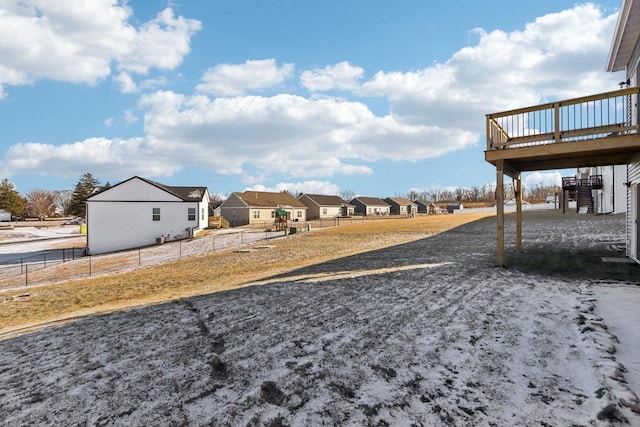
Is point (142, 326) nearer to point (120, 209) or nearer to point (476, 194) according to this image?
point (120, 209)

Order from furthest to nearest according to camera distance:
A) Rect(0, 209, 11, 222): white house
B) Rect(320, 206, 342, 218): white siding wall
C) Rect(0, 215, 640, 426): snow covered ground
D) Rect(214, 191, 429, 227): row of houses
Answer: Rect(0, 209, 11, 222): white house
Rect(320, 206, 342, 218): white siding wall
Rect(214, 191, 429, 227): row of houses
Rect(0, 215, 640, 426): snow covered ground

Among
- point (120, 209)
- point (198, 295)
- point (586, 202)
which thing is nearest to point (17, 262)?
point (120, 209)

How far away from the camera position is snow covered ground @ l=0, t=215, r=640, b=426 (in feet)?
10.4

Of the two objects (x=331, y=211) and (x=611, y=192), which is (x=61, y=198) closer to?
(x=331, y=211)

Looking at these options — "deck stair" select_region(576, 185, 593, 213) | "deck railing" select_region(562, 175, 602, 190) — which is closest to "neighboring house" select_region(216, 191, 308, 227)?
"deck railing" select_region(562, 175, 602, 190)

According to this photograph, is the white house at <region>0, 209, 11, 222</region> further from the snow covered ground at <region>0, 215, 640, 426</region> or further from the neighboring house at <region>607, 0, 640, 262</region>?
the neighboring house at <region>607, 0, 640, 262</region>

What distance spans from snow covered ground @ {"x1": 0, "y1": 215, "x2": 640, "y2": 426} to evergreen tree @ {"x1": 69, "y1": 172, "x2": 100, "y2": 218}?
70265mm

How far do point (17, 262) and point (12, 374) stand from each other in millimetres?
24736

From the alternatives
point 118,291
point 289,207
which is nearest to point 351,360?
point 118,291

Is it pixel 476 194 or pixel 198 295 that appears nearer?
pixel 198 295

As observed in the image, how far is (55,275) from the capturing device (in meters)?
16.6

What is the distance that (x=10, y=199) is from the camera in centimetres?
6900

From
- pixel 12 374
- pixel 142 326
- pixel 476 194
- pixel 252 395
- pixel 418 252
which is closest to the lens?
pixel 252 395

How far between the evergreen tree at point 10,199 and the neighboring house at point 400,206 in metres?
81.1
